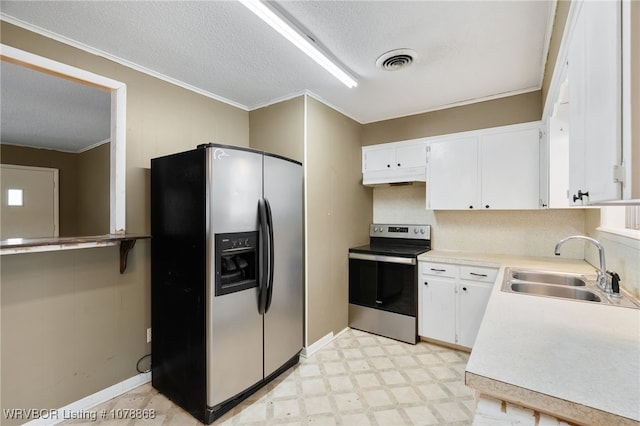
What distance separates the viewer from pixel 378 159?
346 cm

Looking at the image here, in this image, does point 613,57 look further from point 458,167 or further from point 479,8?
point 458,167

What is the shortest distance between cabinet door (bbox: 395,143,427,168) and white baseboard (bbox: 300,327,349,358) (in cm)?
213

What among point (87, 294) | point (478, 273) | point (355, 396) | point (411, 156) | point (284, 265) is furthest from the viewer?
point (411, 156)

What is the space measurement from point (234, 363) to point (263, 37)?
89.4 inches

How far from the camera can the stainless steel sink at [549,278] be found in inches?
73.7

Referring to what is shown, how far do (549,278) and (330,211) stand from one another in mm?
1926

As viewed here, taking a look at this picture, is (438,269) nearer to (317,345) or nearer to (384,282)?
(384,282)

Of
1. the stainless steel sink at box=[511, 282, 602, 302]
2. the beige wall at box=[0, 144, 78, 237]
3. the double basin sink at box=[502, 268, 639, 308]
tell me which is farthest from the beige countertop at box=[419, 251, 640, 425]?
the beige wall at box=[0, 144, 78, 237]

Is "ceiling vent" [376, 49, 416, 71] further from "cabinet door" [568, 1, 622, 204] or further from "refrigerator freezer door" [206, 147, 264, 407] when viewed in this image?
"refrigerator freezer door" [206, 147, 264, 407]

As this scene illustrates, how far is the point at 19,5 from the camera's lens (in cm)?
153

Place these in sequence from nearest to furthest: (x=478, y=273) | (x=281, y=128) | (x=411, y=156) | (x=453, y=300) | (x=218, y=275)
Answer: (x=218, y=275)
(x=478, y=273)
(x=453, y=300)
(x=281, y=128)
(x=411, y=156)

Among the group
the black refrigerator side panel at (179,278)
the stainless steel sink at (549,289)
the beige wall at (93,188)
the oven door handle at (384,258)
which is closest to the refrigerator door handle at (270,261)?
the black refrigerator side panel at (179,278)

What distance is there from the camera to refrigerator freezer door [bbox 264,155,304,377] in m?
2.18

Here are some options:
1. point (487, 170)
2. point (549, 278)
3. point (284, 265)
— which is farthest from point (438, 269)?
point (284, 265)
